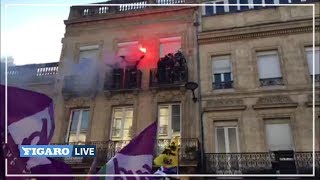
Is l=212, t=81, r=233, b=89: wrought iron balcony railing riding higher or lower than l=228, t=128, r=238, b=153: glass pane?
higher

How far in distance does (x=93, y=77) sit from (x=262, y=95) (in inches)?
274

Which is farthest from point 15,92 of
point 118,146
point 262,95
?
point 262,95

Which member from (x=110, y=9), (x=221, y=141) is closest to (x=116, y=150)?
(x=221, y=141)

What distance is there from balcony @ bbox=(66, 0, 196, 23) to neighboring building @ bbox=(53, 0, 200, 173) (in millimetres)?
50

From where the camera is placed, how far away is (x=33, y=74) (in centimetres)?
1598

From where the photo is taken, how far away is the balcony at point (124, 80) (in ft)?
47.1

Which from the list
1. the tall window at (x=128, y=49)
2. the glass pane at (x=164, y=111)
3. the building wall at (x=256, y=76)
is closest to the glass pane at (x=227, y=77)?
the building wall at (x=256, y=76)

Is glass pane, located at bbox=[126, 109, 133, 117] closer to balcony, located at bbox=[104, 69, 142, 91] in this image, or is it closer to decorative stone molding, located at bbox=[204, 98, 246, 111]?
balcony, located at bbox=[104, 69, 142, 91]

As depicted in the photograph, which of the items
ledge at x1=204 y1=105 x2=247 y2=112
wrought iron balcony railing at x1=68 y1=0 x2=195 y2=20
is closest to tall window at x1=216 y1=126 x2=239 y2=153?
ledge at x1=204 y1=105 x2=247 y2=112

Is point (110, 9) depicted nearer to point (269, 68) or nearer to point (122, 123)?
point (122, 123)

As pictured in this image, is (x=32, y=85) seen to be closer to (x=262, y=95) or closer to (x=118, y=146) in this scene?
(x=118, y=146)

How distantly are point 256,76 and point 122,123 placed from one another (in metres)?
5.50

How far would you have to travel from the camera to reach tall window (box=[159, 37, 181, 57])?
14984 mm

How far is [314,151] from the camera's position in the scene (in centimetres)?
1154
